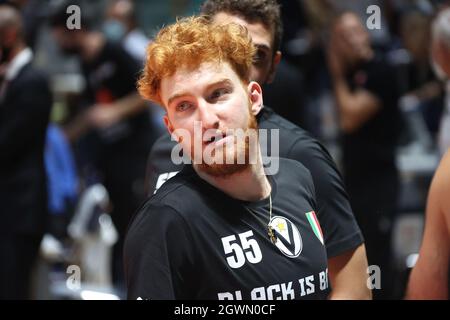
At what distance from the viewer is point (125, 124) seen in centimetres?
631

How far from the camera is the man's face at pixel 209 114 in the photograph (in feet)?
7.60

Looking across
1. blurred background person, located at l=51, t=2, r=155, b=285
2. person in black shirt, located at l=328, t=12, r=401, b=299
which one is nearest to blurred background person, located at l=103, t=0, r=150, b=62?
blurred background person, located at l=51, t=2, r=155, b=285

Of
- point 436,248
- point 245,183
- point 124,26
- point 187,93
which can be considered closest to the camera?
point 187,93

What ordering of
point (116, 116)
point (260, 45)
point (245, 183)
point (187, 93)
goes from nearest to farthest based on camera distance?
point (187, 93) → point (245, 183) → point (260, 45) → point (116, 116)

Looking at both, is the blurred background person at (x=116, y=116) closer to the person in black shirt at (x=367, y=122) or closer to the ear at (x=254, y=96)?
the person in black shirt at (x=367, y=122)

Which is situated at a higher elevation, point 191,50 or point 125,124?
point 125,124

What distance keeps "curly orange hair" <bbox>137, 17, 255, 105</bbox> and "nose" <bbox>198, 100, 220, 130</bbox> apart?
0.35 ft

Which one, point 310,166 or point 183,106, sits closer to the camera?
point 183,106

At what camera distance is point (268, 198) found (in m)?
2.51

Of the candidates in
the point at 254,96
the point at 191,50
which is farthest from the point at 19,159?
the point at 191,50

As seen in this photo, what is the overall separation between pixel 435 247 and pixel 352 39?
9.87ft

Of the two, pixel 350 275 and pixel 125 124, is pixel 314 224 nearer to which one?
pixel 350 275

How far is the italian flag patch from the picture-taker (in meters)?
2.56
